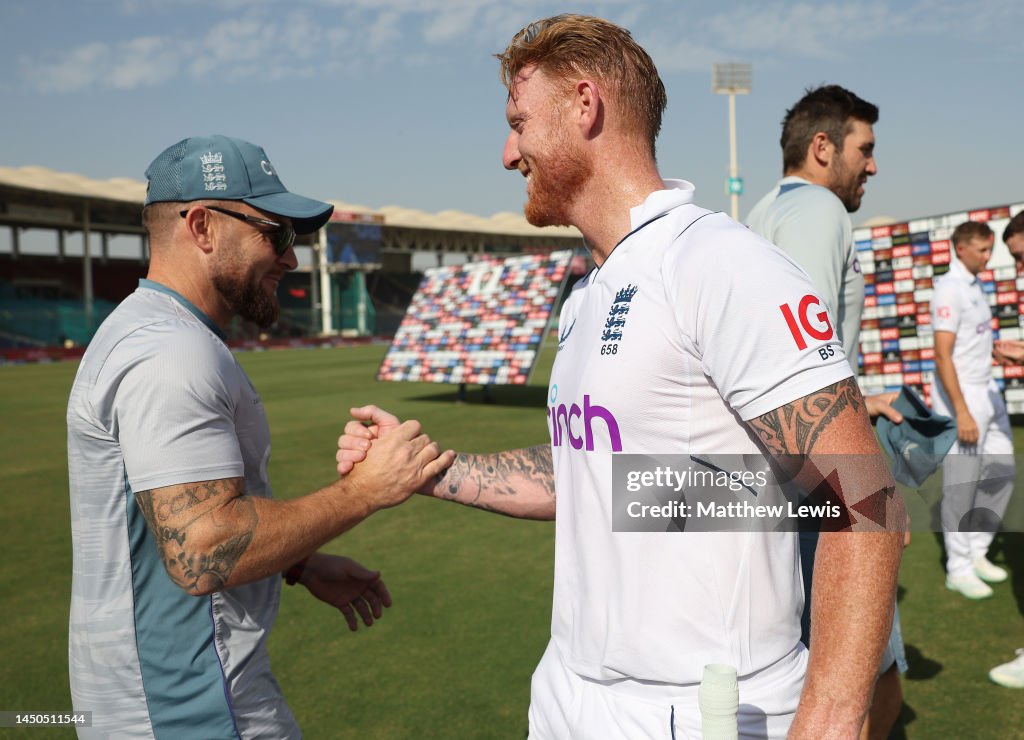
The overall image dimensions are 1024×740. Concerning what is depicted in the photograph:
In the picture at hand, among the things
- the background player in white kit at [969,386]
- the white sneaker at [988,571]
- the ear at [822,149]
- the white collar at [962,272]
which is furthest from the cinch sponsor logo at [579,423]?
the white sneaker at [988,571]

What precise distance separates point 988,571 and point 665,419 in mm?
4744

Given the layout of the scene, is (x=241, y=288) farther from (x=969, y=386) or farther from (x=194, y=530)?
(x=969, y=386)

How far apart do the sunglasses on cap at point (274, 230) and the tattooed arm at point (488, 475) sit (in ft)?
1.94

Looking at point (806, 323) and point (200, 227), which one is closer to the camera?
point (806, 323)

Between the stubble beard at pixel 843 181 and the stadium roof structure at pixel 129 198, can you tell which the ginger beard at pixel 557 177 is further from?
the stadium roof structure at pixel 129 198

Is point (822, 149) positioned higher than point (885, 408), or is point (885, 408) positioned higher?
point (822, 149)

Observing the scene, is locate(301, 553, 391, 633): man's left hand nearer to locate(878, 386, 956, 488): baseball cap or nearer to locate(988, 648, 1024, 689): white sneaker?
locate(878, 386, 956, 488): baseball cap

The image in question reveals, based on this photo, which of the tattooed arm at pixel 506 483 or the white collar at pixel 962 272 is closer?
the tattooed arm at pixel 506 483

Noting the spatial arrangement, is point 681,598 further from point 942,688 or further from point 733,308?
point 942,688

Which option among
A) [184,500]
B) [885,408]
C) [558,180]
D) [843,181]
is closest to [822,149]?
[843,181]

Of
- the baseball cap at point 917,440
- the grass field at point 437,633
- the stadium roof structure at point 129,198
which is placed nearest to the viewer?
the baseball cap at point 917,440

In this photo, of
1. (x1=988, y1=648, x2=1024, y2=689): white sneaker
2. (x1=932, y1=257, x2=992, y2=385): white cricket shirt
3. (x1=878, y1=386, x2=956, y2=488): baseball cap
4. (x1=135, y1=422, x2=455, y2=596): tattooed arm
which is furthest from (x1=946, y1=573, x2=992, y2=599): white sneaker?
(x1=135, y1=422, x2=455, y2=596): tattooed arm

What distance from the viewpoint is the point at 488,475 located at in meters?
2.34

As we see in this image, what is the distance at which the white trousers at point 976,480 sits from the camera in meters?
3.60
